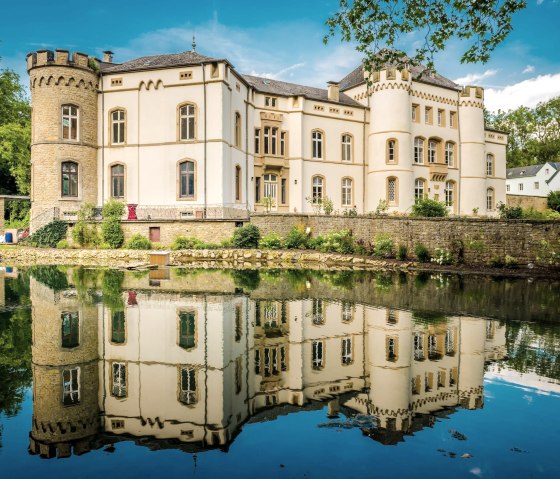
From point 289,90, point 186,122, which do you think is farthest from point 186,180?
point 289,90

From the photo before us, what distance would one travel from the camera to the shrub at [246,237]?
23.5 m

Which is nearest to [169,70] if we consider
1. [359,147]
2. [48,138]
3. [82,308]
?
[48,138]

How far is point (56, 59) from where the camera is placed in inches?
1014

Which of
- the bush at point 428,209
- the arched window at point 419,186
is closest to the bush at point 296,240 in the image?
the bush at point 428,209

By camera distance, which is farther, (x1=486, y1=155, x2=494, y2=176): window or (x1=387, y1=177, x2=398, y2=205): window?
(x1=486, y1=155, x2=494, y2=176): window

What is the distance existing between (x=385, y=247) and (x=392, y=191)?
43.7 feet

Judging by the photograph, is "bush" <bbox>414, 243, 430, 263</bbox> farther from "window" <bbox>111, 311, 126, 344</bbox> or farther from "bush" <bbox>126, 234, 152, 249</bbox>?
"bush" <bbox>126, 234, 152, 249</bbox>

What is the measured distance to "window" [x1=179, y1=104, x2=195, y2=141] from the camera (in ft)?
86.0

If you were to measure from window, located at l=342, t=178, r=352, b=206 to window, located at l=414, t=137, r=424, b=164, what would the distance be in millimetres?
5424

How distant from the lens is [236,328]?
27.2 ft

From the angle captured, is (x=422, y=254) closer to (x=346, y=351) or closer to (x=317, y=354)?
(x=346, y=351)

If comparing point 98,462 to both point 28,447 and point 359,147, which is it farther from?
point 359,147

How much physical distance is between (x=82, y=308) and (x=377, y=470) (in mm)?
8004

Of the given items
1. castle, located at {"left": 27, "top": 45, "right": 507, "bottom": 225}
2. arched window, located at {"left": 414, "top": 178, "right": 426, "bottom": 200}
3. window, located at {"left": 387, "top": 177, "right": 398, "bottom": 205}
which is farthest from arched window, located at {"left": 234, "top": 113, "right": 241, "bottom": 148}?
arched window, located at {"left": 414, "top": 178, "right": 426, "bottom": 200}
